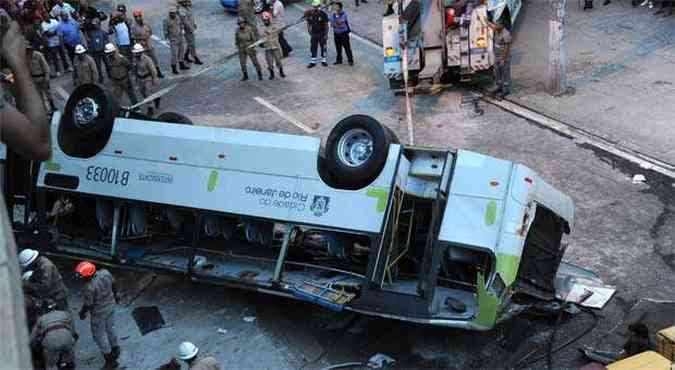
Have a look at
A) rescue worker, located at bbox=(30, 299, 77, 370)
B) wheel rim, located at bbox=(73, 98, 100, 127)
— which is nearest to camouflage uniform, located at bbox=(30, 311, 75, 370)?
rescue worker, located at bbox=(30, 299, 77, 370)

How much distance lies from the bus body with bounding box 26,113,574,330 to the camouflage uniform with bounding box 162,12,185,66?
764cm

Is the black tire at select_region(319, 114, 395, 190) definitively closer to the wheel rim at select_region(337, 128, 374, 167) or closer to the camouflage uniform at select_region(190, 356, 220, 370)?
the wheel rim at select_region(337, 128, 374, 167)

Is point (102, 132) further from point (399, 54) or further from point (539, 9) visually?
point (539, 9)

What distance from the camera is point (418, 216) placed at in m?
8.63

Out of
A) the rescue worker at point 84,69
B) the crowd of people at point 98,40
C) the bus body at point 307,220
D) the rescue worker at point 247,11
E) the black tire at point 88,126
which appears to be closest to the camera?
the bus body at point 307,220

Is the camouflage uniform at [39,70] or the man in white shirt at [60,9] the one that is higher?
the man in white shirt at [60,9]

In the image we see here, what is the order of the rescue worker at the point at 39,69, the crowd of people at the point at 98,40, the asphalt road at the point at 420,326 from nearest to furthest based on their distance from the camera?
1. the asphalt road at the point at 420,326
2. the rescue worker at the point at 39,69
3. the crowd of people at the point at 98,40

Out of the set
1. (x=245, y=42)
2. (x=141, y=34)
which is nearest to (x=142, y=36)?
(x=141, y=34)

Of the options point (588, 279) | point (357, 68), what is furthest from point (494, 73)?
point (588, 279)

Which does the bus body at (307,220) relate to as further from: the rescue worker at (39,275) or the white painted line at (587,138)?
the white painted line at (587,138)

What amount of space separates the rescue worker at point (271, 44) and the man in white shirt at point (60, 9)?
4878 millimetres

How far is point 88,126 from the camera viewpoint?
959 cm

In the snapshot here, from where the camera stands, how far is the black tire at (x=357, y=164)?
8125mm

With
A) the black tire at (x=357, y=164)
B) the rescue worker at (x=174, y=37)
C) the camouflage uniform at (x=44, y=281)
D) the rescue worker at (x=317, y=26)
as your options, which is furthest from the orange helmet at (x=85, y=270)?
the rescue worker at (x=174, y=37)
